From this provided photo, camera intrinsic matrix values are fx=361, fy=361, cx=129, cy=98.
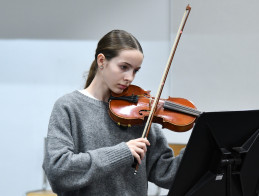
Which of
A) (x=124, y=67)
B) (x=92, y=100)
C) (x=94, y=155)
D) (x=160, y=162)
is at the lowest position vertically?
(x=160, y=162)

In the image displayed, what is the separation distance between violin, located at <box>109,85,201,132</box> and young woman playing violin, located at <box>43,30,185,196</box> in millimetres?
42

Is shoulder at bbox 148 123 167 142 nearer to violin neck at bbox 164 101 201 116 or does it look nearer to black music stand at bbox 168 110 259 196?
violin neck at bbox 164 101 201 116

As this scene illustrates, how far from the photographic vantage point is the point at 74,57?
2.87m

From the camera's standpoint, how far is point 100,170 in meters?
1.07

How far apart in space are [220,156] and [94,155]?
37 centimetres

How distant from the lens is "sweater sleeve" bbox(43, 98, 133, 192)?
3.50ft

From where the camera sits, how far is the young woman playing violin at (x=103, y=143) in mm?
1077

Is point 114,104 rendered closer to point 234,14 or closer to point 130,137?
point 130,137

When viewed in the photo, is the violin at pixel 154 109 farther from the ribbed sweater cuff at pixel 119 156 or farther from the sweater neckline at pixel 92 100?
the ribbed sweater cuff at pixel 119 156

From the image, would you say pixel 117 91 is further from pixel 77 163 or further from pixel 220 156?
pixel 220 156

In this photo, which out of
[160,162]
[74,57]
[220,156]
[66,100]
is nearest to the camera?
[220,156]

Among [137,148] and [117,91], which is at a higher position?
[117,91]

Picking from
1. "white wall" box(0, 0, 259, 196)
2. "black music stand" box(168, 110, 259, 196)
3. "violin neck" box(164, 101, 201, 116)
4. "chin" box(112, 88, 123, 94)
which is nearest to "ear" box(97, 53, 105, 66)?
"chin" box(112, 88, 123, 94)

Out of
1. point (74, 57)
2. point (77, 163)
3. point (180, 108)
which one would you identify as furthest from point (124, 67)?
point (74, 57)
